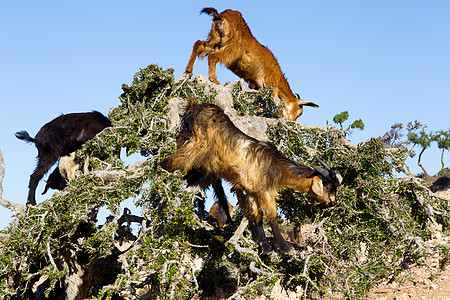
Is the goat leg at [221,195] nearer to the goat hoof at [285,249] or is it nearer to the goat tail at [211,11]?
the goat hoof at [285,249]

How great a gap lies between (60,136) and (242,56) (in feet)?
11.5

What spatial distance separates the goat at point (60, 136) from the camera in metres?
7.22

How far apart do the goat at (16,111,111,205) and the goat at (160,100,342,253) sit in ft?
8.12

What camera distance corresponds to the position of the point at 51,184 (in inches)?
318

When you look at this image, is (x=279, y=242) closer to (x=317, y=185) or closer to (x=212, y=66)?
(x=317, y=185)

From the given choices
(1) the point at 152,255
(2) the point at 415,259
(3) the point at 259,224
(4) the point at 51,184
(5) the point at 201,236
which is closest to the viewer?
(1) the point at 152,255

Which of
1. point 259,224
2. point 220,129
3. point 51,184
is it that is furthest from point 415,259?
point 51,184

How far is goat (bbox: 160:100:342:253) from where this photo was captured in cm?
554

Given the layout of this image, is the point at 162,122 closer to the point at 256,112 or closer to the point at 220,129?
the point at 220,129

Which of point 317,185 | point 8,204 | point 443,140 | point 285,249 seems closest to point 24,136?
point 8,204

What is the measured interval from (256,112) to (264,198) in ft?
7.39

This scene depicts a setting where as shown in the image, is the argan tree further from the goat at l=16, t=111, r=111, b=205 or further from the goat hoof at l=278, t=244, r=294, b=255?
the goat at l=16, t=111, r=111, b=205

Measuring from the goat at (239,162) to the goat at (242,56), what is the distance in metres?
2.11

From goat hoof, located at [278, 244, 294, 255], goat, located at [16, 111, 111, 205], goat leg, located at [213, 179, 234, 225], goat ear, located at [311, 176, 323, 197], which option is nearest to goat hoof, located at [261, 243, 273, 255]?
goat hoof, located at [278, 244, 294, 255]
